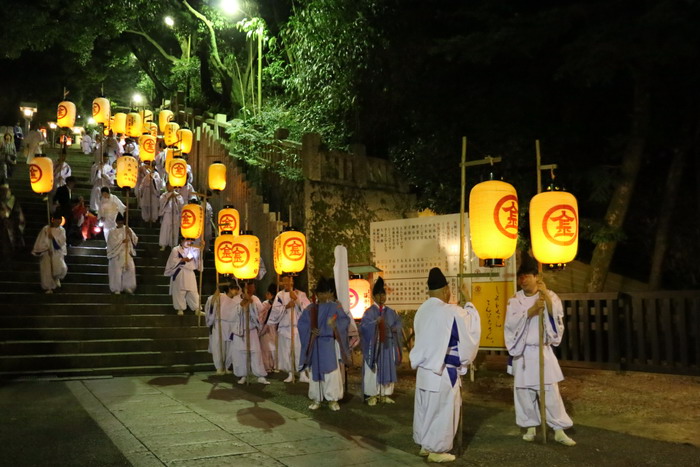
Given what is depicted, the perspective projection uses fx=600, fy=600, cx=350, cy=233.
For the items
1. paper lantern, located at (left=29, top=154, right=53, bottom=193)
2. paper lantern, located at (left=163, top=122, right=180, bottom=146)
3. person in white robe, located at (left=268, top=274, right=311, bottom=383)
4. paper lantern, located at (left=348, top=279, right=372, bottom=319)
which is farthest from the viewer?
paper lantern, located at (left=163, top=122, right=180, bottom=146)

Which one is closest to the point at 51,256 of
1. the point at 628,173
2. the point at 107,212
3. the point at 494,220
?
the point at 107,212

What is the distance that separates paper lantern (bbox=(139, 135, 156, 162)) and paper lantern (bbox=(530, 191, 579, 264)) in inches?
564

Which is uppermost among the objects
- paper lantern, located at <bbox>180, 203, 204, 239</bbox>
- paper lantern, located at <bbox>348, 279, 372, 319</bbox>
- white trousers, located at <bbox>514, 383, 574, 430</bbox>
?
paper lantern, located at <bbox>180, 203, 204, 239</bbox>

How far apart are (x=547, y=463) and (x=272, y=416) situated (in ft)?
11.5

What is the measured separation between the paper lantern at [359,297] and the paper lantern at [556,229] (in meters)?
4.07

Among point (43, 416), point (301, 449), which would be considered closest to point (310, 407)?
point (301, 449)

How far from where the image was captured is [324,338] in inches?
343

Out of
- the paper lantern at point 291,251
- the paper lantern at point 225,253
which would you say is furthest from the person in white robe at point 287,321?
the paper lantern at point 225,253

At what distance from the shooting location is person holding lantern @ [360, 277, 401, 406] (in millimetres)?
9023

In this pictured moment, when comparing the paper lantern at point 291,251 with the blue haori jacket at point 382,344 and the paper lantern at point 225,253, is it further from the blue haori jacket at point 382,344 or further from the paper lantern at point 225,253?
the blue haori jacket at point 382,344

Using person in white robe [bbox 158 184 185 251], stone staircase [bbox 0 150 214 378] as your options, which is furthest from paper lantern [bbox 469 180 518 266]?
person in white robe [bbox 158 184 185 251]

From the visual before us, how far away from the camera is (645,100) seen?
1212cm

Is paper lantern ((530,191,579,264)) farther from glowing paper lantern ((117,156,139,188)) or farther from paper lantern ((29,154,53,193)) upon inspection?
paper lantern ((29,154,53,193))

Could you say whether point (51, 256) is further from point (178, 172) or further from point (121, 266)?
point (178, 172)
